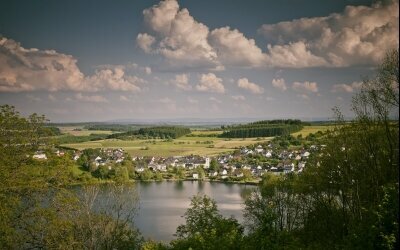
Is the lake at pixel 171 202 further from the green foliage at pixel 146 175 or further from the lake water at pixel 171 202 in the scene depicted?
the green foliage at pixel 146 175

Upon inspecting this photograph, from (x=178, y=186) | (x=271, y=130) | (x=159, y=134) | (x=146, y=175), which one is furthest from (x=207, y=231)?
(x=159, y=134)

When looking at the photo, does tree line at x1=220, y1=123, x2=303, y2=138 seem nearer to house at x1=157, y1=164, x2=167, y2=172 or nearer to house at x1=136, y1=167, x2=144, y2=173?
house at x1=157, y1=164, x2=167, y2=172

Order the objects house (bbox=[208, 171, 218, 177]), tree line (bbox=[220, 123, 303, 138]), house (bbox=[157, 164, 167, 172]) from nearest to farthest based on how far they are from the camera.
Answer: house (bbox=[208, 171, 218, 177]), house (bbox=[157, 164, 167, 172]), tree line (bbox=[220, 123, 303, 138])

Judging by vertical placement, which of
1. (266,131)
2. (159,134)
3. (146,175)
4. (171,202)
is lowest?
(171,202)

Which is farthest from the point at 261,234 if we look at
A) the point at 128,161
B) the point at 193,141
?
the point at 193,141

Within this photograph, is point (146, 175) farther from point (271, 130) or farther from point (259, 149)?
point (271, 130)

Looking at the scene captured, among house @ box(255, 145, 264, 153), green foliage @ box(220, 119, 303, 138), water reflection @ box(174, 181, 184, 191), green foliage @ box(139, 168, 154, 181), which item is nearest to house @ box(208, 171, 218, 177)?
water reflection @ box(174, 181, 184, 191)

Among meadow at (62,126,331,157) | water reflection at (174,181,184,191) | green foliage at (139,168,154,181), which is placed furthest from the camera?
meadow at (62,126,331,157)

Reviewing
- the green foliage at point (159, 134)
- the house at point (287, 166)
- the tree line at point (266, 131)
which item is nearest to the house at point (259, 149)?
the tree line at point (266, 131)
